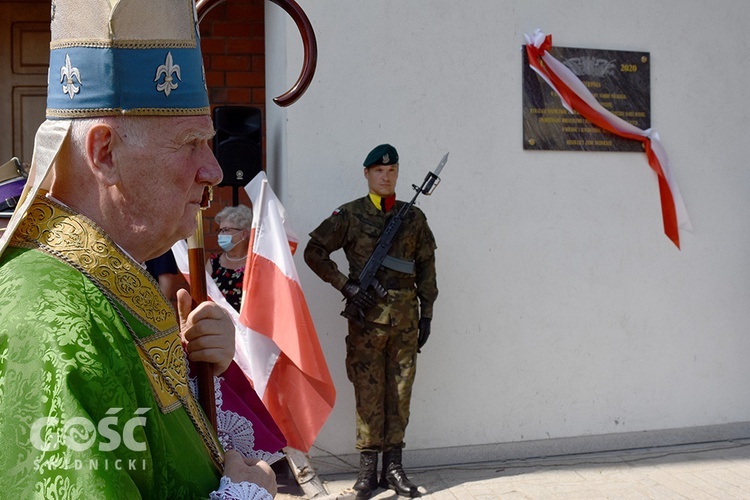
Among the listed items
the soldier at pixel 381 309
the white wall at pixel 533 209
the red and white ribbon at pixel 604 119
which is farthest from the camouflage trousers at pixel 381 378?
the red and white ribbon at pixel 604 119

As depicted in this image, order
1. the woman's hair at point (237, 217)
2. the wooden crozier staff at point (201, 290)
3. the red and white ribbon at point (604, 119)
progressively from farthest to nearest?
1. the red and white ribbon at point (604, 119)
2. the woman's hair at point (237, 217)
3. the wooden crozier staff at point (201, 290)

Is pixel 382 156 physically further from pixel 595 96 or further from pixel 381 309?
pixel 595 96

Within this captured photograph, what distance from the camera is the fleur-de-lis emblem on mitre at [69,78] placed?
1.15 m

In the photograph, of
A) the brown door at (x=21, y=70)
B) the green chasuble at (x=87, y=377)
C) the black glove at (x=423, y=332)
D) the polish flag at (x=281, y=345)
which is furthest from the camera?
the brown door at (x=21, y=70)

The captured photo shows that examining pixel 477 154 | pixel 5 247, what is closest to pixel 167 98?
pixel 5 247

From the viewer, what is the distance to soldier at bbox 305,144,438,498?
179 inches

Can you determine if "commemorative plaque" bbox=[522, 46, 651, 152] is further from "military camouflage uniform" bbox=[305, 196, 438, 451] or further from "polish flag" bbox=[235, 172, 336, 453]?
"polish flag" bbox=[235, 172, 336, 453]

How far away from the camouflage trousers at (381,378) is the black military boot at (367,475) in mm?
59

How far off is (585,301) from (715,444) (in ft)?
4.76

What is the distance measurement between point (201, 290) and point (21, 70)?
192 inches

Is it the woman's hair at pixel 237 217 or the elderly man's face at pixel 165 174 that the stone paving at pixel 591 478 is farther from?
the elderly man's face at pixel 165 174

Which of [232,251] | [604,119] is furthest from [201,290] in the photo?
[604,119]

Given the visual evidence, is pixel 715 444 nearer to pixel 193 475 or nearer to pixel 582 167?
pixel 582 167

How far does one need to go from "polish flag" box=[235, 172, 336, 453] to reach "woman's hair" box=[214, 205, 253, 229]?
1.51 ft
